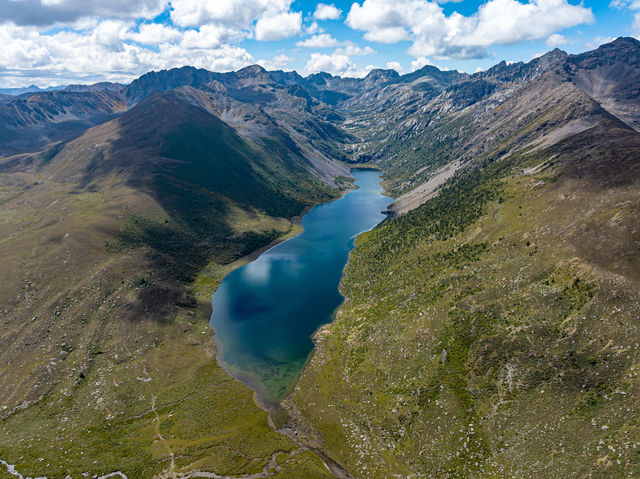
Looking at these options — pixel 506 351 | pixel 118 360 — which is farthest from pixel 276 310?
pixel 506 351

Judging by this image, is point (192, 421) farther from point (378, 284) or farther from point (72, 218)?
point (72, 218)

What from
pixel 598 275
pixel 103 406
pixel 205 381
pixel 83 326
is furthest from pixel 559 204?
pixel 83 326

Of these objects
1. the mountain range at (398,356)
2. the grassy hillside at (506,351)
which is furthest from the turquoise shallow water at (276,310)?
the grassy hillside at (506,351)

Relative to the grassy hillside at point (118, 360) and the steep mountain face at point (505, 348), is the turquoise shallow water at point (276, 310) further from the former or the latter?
the steep mountain face at point (505, 348)

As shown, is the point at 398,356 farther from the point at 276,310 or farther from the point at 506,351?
the point at 276,310

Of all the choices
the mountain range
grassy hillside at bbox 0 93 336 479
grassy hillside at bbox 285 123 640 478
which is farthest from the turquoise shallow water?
grassy hillside at bbox 285 123 640 478
